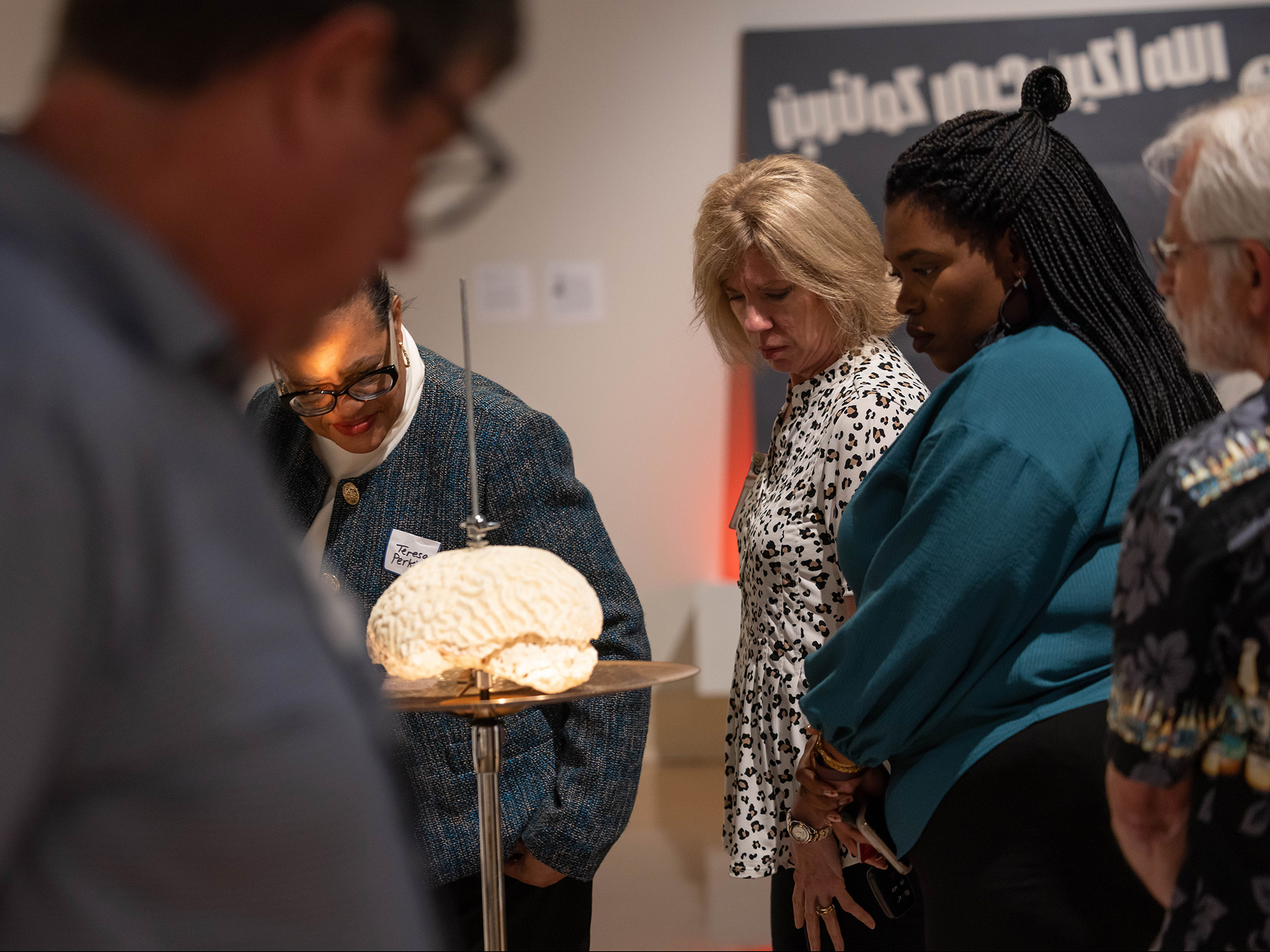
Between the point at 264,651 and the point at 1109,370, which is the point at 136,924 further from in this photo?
the point at 1109,370

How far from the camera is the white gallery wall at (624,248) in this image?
15.7 feet

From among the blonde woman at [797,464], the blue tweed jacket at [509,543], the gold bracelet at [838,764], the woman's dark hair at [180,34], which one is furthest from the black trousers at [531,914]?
the woman's dark hair at [180,34]

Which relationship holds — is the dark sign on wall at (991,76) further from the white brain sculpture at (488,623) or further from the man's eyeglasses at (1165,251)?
the man's eyeglasses at (1165,251)

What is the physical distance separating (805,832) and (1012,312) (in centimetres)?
83

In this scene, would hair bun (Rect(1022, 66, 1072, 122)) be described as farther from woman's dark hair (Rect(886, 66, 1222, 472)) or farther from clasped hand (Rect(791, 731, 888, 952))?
clasped hand (Rect(791, 731, 888, 952))

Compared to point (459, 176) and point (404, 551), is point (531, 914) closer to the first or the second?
point (404, 551)

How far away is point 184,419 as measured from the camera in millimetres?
414

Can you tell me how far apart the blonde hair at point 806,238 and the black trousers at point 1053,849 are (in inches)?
35.4

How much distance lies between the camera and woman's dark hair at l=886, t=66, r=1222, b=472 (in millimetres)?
1436

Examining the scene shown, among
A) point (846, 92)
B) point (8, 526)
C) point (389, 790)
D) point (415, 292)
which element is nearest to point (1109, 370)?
point (389, 790)

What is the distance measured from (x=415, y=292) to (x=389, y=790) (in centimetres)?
465

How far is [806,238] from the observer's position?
2070 millimetres

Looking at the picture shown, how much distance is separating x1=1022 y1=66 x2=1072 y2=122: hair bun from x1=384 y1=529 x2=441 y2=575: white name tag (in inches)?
42.2

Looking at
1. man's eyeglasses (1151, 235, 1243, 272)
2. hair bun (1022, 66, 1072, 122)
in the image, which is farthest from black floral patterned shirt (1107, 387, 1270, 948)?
hair bun (1022, 66, 1072, 122)
